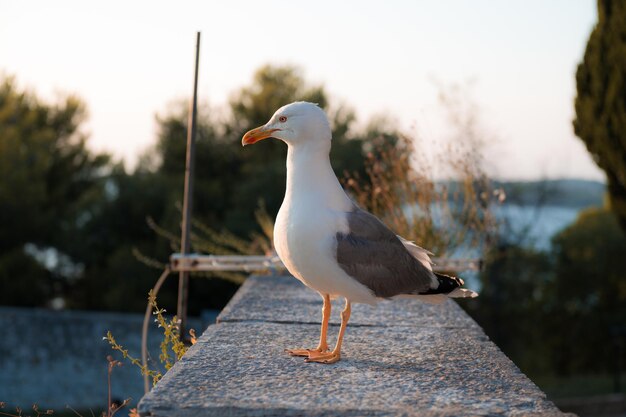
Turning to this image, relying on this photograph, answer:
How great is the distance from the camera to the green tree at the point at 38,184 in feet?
67.9

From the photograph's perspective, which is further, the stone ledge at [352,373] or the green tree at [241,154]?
the green tree at [241,154]

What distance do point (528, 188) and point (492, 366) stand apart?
18.4 metres

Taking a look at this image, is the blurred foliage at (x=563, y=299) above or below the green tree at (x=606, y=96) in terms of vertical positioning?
below

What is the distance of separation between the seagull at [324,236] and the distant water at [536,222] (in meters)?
16.5

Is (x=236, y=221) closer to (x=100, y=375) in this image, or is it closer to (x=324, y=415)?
(x=100, y=375)

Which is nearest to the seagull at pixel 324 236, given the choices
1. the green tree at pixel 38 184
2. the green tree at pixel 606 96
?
the green tree at pixel 606 96

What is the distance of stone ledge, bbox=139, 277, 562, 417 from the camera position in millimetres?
2410

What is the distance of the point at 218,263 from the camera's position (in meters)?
5.37

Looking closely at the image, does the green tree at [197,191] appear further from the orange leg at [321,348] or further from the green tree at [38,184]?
the orange leg at [321,348]

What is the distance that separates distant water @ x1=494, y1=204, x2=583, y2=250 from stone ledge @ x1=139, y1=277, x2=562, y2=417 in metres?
15.9

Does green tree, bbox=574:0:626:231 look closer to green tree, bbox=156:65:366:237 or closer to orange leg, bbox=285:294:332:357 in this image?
orange leg, bbox=285:294:332:357

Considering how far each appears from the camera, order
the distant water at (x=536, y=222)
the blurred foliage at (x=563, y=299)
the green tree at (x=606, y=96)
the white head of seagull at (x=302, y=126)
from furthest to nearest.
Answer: the distant water at (x=536, y=222)
the blurred foliage at (x=563, y=299)
the green tree at (x=606, y=96)
the white head of seagull at (x=302, y=126)

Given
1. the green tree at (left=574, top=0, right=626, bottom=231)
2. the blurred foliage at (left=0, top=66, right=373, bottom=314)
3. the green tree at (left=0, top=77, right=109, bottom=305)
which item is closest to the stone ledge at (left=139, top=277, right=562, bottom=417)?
the green tree at (left=574, top=0, right=626, bottom=231)

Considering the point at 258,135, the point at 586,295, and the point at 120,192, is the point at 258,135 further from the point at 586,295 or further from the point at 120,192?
the point at 120,192
